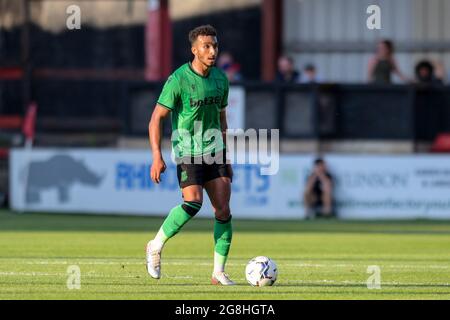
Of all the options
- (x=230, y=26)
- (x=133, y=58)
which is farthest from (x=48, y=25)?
(x=230, y=26)

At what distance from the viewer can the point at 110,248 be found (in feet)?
58.7

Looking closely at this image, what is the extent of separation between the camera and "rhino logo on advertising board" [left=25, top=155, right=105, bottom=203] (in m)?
26.9

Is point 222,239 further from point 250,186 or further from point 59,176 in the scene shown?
point 59,176

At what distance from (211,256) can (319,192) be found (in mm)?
9603

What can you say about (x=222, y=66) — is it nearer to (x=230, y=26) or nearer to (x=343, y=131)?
(x=343, y=131)

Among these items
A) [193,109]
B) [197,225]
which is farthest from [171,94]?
[197,225]

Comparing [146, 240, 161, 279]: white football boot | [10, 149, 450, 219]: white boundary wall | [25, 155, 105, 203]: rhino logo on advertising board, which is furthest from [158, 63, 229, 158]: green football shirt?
[25, 155, 105, 203]: rhino logo on advertising board

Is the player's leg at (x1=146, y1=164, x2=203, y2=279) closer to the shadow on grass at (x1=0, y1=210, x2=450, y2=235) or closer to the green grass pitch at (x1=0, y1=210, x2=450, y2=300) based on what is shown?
the green grass pitch at (x1=0, y1=210, x2=450, y2=300)

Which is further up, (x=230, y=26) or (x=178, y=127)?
(x=230, y=26)

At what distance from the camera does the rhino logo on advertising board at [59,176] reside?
1059 inches

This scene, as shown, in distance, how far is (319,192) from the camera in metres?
26.0

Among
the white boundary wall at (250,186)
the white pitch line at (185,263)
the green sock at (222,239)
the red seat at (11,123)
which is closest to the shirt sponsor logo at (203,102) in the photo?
the green sock at (222,239)

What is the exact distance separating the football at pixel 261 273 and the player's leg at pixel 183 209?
29.7 inches

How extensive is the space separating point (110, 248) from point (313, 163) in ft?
29.2
